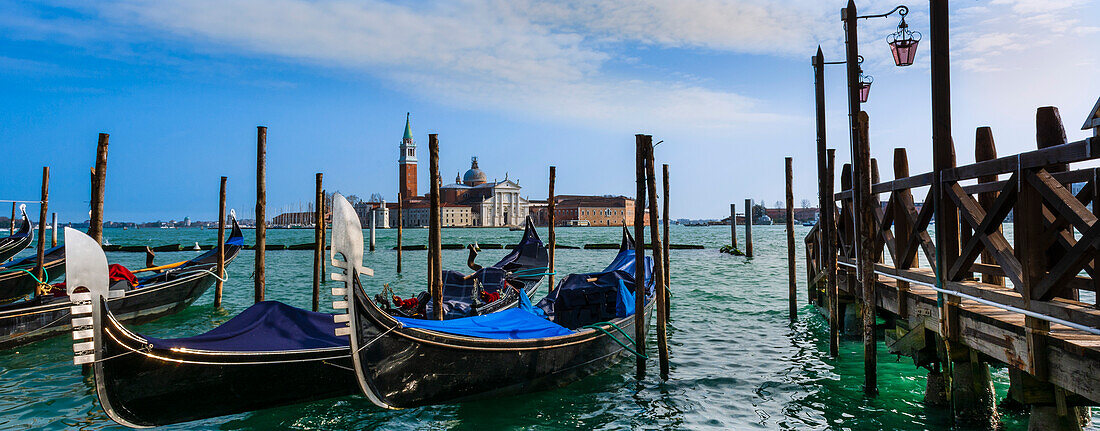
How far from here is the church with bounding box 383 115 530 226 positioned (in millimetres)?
77000

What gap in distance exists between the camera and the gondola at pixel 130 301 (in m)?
6.62

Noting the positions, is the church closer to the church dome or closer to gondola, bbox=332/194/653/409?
the church dome

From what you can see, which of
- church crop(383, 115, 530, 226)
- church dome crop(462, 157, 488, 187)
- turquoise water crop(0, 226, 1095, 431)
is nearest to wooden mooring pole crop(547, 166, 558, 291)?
turquoise water crop(0, 226, 1095, 431)

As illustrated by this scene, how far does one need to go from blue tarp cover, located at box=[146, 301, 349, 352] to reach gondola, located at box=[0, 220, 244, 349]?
160 centimetres

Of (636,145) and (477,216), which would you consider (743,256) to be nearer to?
(636,145)

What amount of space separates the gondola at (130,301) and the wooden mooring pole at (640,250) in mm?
4028

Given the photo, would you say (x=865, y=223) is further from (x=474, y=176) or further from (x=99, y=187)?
(x=474, y=176)

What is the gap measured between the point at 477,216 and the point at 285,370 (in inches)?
2921

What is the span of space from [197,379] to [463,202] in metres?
76.7

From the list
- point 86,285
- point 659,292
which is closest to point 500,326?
point 659,292

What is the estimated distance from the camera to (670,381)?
217 inches

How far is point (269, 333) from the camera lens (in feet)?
13.4

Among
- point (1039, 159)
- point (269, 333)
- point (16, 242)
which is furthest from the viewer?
point (16, 242)

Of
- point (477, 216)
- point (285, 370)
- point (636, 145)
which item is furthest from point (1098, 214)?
point (477, 216)
